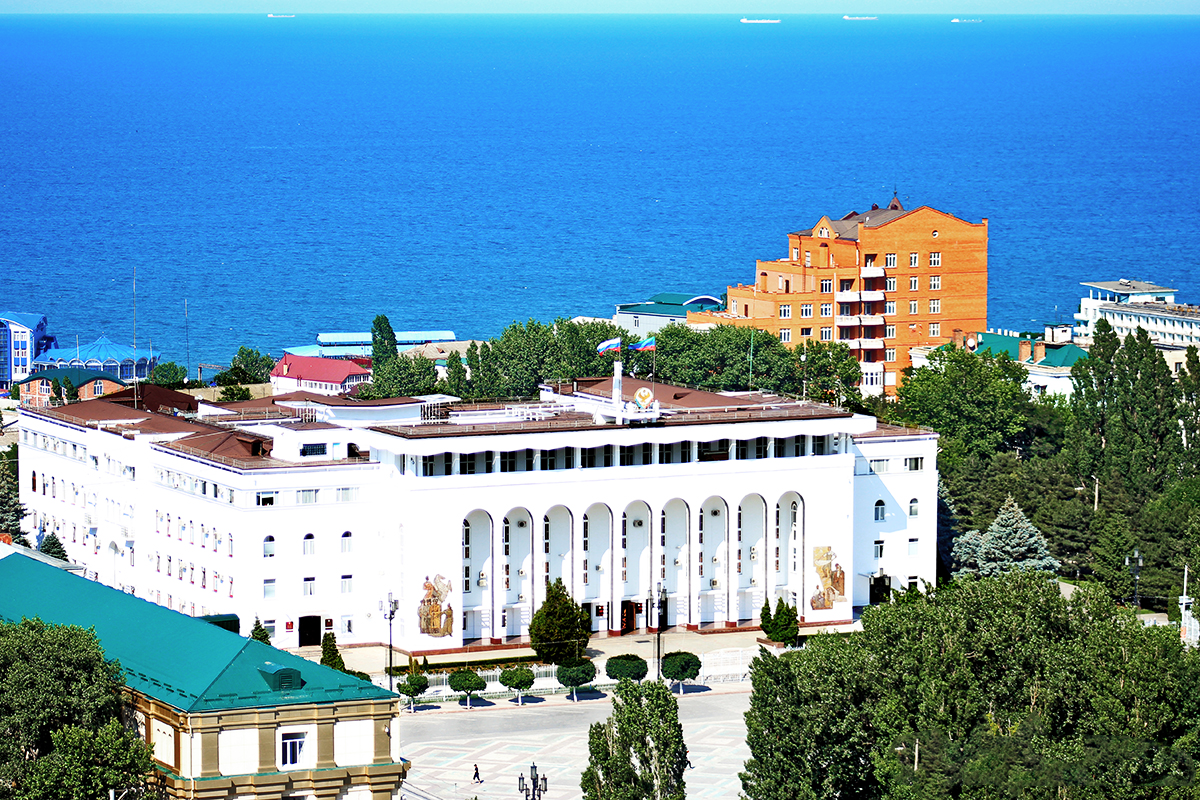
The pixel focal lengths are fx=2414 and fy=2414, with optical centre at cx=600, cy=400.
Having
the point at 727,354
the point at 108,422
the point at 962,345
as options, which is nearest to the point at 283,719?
the point at 108,422

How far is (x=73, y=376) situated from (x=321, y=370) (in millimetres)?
16502

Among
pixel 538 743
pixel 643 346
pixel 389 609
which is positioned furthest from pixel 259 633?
pixel 643 346

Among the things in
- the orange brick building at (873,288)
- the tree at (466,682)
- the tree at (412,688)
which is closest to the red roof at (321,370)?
the orange brick building at (873,288)

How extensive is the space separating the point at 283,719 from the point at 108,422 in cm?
4785

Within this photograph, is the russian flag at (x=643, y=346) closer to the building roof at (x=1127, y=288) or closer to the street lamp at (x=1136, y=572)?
the building roof at (x=1127, y=288)

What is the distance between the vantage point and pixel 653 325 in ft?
598

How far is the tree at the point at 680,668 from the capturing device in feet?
286

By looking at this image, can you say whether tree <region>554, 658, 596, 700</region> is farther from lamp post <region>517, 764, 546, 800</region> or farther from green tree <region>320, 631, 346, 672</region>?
lamp post <region>517, 764, 546, 800</region>

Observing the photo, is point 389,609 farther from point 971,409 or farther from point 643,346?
point 643,346

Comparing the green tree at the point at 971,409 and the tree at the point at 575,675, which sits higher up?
the green tree at the point at 971,409

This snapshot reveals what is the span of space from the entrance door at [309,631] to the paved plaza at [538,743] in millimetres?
10439

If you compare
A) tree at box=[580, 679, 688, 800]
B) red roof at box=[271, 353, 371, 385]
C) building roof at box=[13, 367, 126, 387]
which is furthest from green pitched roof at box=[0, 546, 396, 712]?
red roof at box=[271, 353, 371, 385]

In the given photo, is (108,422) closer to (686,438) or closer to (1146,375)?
(686,438)

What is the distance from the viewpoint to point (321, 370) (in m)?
164
